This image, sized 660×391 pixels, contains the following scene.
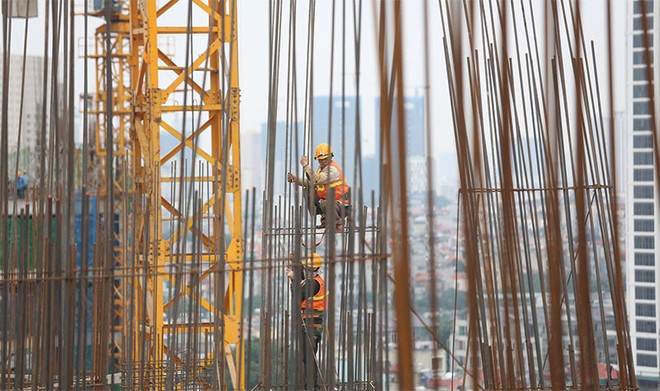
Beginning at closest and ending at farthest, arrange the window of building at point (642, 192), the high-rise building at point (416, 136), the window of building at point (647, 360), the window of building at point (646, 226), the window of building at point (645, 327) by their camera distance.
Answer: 1. the high-rise building at point (416, 136)
2. the window of building at point (646, 226)
3. the window of building at point (642, 192)
4. the window of building at point (647, 360)
5. the window of building at point (645, 327)

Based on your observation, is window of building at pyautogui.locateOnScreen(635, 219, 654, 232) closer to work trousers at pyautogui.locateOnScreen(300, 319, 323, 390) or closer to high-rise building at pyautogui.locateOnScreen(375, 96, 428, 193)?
high-rise building at pyautogui.locateOnScreen(375, 96, 428, 193)

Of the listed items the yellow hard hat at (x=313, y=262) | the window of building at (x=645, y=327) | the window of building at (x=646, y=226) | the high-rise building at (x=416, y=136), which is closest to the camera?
the yellow hard hat at (x=313, y=262)

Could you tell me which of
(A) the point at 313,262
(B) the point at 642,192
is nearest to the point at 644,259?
(B) the point at 642,192

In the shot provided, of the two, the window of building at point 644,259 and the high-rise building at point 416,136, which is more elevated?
the high-rise building at point 416,136

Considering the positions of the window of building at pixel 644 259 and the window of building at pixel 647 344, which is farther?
the window of building at pixel 647 344

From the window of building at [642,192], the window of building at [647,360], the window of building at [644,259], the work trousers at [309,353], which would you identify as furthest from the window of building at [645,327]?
the work trousers at [309,353]

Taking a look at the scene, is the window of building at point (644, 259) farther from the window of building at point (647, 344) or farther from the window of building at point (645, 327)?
the window of building at point (647, 344)

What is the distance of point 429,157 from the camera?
8.32 feet

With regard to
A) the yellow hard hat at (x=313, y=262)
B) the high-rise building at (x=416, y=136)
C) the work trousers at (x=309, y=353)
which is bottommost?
the work trousers at (x=309, y=353)

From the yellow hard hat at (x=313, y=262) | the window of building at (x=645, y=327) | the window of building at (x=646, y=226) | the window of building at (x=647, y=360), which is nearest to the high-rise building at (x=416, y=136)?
the yellow hard hat at (x=313, y=262)

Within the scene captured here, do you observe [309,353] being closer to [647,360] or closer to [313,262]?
[313,262]

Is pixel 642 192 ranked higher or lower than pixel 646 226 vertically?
higher

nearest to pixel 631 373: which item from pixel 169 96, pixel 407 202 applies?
pixel 407 202

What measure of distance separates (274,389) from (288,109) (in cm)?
185
